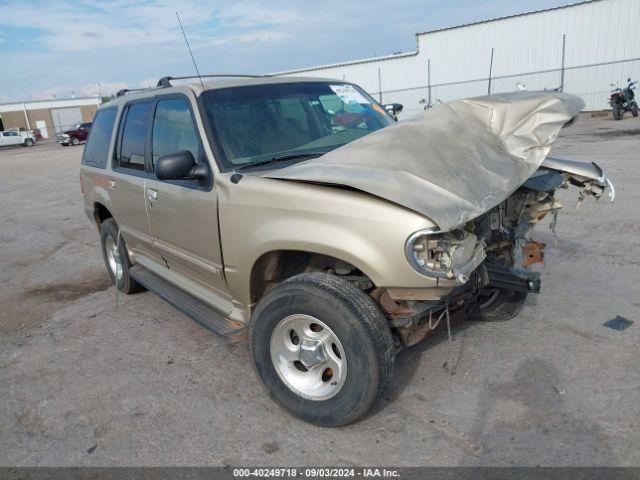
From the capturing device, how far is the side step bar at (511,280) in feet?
10.6

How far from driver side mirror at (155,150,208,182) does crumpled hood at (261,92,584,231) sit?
1.92 ft

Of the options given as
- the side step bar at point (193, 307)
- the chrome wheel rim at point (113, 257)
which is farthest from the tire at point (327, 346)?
the chrome wheel rim at point (113, 257)

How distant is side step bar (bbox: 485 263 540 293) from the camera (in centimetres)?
323

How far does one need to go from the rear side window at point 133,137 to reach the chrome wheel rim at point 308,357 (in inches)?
83.5

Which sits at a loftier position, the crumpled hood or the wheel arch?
the crumpled hood

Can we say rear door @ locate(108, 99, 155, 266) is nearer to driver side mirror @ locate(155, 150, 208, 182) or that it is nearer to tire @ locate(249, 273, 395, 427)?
driver side mirror @ locate(155, 150, 208, 182)

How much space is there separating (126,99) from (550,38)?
25.7 meters

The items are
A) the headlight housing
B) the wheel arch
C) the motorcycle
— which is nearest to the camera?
the headlight housing

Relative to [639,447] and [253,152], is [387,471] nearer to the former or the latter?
[639,447]

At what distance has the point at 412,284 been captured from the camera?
254cm

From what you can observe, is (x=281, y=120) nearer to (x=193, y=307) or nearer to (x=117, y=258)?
(x=193, y=307)

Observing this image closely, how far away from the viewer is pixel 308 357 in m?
2.99

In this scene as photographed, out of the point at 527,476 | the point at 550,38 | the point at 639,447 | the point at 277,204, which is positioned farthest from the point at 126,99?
the point at 550,38

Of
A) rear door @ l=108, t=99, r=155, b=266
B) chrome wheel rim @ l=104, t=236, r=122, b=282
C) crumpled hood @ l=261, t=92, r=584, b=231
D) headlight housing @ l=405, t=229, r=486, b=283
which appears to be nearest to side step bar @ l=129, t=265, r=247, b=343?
rear door @ l=108, t=99, r=155, b=266
